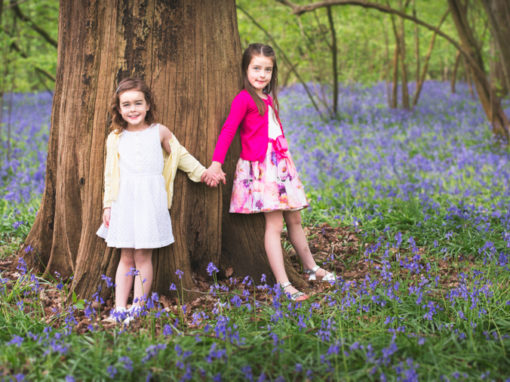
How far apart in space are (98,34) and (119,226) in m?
1.38

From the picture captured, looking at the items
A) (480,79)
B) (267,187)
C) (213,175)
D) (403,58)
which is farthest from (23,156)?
(403,58)

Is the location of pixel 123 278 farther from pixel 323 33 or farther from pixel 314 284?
pixel 323 33

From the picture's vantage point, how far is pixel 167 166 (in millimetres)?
3391

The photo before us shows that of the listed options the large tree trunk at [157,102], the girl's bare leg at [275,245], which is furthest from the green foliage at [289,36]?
the girl's bare leg at [275,245]

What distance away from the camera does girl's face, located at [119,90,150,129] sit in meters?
3.22

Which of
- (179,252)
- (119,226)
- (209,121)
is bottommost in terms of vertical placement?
(179,252)

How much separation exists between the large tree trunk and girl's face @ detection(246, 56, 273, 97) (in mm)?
147

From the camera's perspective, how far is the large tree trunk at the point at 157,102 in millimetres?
3361

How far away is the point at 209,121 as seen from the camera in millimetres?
3596

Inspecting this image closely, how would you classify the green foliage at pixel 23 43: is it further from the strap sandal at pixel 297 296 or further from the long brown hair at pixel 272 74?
the strap sandal at pixel 297 296

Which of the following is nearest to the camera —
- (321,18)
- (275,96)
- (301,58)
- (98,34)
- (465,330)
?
(465,330)

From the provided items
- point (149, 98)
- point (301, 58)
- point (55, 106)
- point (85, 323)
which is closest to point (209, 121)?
point (149, 98)

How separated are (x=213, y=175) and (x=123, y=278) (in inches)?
37.8

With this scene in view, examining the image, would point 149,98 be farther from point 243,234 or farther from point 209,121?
point 243,234
